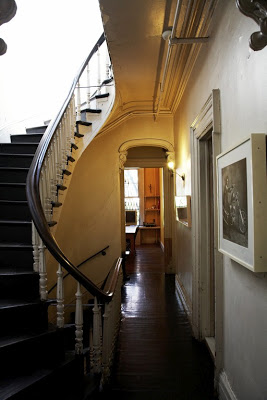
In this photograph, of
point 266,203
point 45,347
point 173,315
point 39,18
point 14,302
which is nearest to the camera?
point 266,203

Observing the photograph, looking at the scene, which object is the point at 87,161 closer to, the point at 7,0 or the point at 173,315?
the point at 173,315

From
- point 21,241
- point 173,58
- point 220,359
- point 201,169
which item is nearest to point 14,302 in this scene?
point 21,241

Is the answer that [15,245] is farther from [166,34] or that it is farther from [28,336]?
[166,34]

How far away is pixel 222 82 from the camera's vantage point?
2412mm

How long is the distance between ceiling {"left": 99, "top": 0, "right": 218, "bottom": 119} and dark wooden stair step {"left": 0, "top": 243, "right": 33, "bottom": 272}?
2.53m

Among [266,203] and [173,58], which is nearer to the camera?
[266,203]

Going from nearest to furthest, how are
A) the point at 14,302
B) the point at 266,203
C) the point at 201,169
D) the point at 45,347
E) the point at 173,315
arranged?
1. the point at 266,203
2. the point at 45,347
3. the point at 14,302
4. the point at 201,169
5. the point at 173,315

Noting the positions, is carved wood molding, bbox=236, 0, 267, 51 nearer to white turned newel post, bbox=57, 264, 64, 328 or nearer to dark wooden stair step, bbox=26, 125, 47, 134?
white turned newel post, bbox=57, 264, 64, 328

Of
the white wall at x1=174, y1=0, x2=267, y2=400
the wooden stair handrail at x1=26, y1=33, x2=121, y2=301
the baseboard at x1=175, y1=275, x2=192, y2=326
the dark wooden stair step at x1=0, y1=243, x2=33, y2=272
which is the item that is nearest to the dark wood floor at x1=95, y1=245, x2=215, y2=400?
the baseboard at x1=175, y1=275, x2=192, y2=326

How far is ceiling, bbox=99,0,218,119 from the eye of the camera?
2703mm

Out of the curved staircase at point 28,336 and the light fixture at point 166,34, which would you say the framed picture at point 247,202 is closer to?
the curved staircase at point 28,336

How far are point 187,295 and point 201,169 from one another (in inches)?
87.9

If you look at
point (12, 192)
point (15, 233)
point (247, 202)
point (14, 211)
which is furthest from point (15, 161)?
point (247, 202)

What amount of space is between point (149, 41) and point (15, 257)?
9.55 feet
